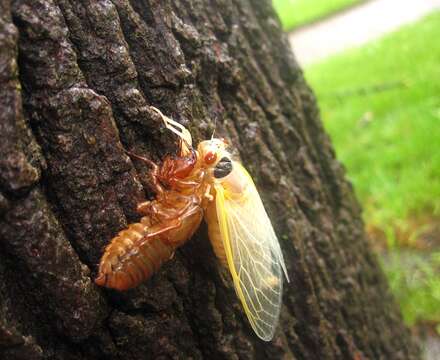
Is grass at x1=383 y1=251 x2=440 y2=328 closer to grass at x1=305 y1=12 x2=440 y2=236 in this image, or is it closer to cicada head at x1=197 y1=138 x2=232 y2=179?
grass at x1=305 y1=12 x2=440 y2=236

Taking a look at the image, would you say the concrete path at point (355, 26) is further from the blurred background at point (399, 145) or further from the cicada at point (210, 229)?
the cicada at point (210, 229)

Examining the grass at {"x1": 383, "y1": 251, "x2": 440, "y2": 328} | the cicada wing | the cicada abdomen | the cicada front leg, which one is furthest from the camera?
the grass at {"x1": 383, "y1": 251, "x2": 440, "y2": 328}

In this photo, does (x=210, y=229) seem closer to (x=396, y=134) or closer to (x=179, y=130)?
(x=179, y=130)

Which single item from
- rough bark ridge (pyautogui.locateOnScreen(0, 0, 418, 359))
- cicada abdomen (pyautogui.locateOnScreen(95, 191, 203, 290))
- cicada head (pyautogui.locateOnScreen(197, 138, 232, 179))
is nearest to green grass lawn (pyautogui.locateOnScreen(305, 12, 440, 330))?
rough bark ridge (pyautogui.locateOnScreen(0, 0, 418, 359))

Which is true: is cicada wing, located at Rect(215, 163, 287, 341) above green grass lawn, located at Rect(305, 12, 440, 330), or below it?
above

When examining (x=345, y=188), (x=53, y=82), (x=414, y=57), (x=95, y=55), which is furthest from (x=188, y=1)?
(x=414, y=57)

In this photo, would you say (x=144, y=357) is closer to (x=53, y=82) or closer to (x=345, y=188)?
(x=53, y=82)
